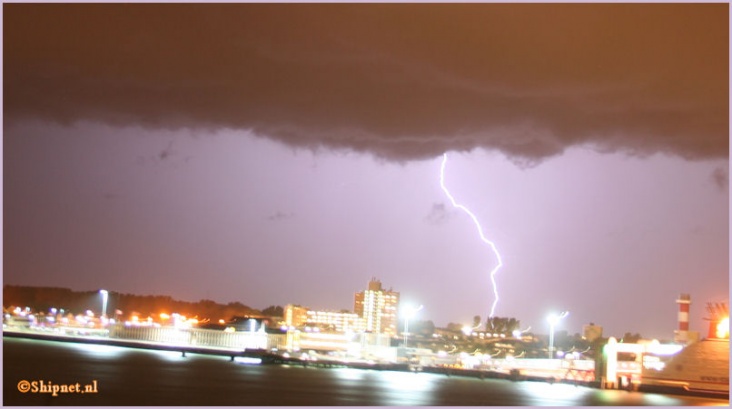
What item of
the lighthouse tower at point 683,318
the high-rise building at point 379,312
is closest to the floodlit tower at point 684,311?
the lighthouse tower at point 683,318

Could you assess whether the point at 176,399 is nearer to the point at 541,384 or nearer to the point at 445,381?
the point at 445,381

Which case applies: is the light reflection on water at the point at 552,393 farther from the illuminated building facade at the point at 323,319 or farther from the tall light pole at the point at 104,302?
the tall light pole at the point at 104,302

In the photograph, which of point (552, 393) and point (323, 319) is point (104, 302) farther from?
point (552, 393)

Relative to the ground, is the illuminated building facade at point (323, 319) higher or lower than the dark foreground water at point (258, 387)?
higher

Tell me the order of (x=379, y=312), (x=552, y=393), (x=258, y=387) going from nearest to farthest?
1. (x=258, y=387)
2. (x=552, y=393)
3. (x=379, y=312)

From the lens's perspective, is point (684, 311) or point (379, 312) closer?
point (684, 311)

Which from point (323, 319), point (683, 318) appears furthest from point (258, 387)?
point (323, 319)

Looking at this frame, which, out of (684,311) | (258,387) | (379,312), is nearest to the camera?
(258,387)

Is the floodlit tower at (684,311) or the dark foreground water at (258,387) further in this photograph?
the floodlit tower at (684,311)

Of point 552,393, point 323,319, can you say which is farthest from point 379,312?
point 552,393
